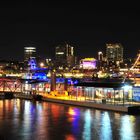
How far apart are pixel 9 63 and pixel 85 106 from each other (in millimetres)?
134754

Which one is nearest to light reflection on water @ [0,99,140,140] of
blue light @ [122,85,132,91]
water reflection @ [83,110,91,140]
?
water reflection @ [83,110,91,140]

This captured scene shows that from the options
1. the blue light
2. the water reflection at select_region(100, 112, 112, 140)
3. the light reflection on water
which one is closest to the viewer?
the water reflection at select_region(100, 112, 112, 140)

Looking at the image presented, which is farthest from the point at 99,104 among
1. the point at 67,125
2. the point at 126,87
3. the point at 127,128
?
the point at 127,128

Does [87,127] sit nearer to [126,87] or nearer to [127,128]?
[127,128]

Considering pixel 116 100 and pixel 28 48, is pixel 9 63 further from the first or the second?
pixel 116 100

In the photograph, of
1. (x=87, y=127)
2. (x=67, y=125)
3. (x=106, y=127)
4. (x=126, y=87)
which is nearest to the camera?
(x=106, y=127)

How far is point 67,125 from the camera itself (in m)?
31.1

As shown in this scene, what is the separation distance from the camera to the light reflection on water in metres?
26.4

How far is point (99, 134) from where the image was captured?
2689 cm

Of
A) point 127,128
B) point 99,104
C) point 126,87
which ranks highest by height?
point 126,87

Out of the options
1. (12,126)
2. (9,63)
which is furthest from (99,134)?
(9,63)

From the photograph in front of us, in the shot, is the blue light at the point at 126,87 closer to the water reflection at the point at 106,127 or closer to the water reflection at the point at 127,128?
the water reflection at the point at 106,127

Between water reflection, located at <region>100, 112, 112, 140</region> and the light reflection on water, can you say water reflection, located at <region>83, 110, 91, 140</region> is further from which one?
water reflection, located at <region>100, 112, 112, 140</region>

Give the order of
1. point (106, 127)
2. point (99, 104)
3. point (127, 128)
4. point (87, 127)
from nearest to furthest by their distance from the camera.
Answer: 1. point (127, 128)
2. point (106, 127)
3. point (87, 127)
4. point (99, 104)
